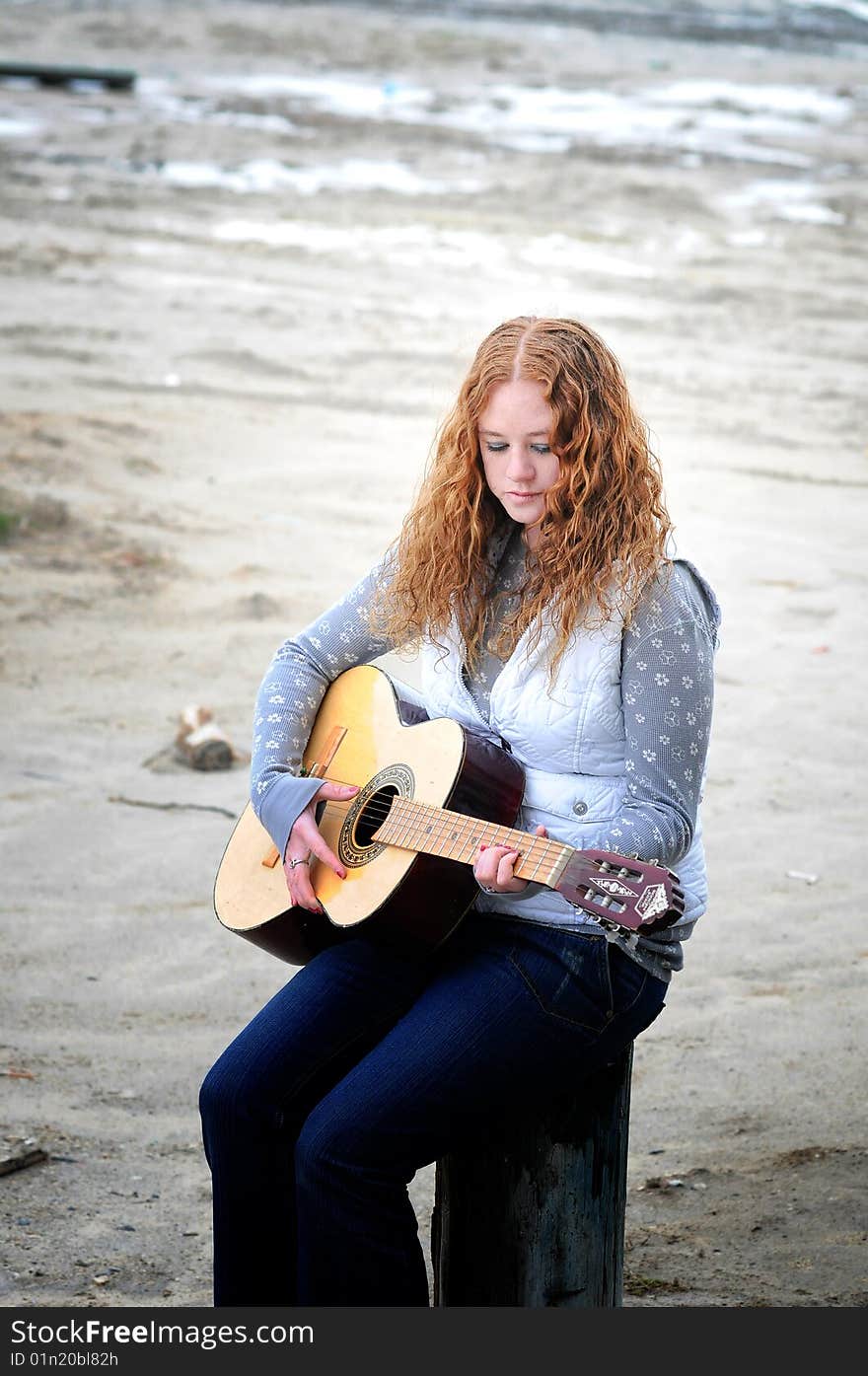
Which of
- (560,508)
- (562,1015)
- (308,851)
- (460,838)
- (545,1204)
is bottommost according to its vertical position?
(545,1204)

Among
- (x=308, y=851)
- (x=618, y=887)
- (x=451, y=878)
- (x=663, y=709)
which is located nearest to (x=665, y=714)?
(x=663, y=709)

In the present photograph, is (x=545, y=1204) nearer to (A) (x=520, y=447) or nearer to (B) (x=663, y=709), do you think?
(B) (x=663, y=709)

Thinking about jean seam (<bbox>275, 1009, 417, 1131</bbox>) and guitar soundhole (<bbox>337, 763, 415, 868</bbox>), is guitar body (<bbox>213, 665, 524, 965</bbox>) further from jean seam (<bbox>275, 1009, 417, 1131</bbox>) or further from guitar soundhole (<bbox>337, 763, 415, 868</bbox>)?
jean seam (<bbox>275, 1009, 417, 1131</bbox>)

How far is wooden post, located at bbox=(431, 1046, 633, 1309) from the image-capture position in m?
2.54

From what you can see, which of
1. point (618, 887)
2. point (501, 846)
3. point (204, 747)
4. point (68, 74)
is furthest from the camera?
point (68, 74)

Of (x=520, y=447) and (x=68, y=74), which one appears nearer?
(x=520, y=447)

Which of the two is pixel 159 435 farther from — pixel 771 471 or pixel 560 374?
pixel 560 374

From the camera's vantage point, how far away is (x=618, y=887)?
2355mm

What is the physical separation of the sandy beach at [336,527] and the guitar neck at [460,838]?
1.06 m

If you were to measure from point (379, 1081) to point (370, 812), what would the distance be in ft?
1.73

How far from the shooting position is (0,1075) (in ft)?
12.3

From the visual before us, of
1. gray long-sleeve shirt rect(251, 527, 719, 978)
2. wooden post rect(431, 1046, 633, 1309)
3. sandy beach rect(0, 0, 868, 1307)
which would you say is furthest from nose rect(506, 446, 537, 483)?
sandy beach rect(0, 0, 868, 1307)

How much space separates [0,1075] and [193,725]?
6.68ft
